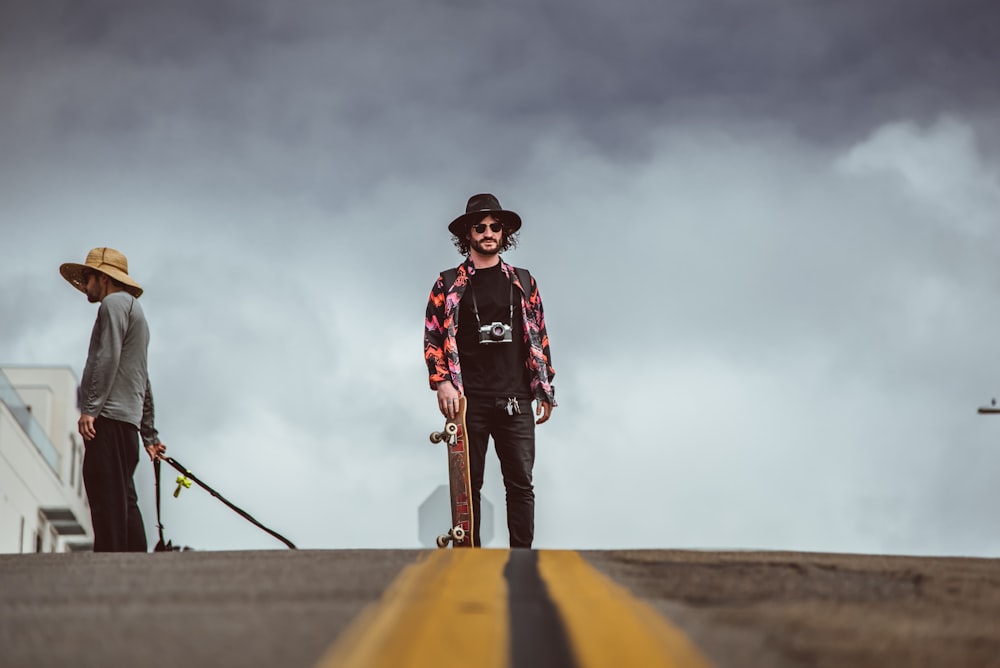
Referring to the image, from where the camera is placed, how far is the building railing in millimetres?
40344

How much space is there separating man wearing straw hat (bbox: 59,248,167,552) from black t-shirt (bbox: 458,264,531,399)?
2.04 metres

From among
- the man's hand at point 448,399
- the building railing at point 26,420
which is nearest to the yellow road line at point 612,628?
the man's hand at point 448,399

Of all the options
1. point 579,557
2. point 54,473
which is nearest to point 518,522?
point 579,557

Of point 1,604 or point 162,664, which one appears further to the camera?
point 1,604

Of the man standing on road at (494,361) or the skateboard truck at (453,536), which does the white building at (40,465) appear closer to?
the man standing on road at (494,361)

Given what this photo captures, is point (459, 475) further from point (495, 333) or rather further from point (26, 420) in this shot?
point (26, 420)

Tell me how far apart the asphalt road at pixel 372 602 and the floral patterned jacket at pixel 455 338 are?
2.81m

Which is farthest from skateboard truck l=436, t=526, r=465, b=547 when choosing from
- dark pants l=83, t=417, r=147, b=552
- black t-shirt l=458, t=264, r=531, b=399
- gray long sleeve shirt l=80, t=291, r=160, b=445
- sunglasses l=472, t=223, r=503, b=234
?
gray long sleeve shirt l=80, t=291, r=160, b=445

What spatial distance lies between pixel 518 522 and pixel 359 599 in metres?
4.45

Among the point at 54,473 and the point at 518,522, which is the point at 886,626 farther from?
the point at 54,473

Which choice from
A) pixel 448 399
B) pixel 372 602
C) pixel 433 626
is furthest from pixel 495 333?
pixel 433 626

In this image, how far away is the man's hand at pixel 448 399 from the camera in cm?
863

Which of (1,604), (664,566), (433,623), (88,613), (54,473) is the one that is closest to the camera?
(433,623)

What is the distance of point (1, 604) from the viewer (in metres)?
4.37
